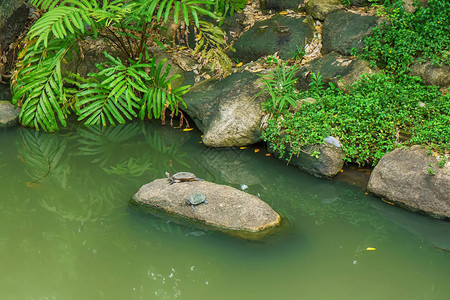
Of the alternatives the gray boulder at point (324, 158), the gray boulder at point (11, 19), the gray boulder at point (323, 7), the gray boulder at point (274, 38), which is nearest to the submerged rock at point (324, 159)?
the gray boulder at point (324, 158)

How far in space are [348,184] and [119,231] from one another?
234 centimetres

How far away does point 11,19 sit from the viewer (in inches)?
331

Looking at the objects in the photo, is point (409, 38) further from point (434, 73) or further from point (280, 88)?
point (280, 88)

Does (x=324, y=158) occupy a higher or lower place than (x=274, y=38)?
lower

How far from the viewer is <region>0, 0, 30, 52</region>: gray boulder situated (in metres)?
8.34

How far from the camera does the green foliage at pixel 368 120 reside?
560 cm

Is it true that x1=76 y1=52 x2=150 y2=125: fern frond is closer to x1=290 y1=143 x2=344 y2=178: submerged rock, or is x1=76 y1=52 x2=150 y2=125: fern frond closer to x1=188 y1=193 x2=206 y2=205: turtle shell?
x1=188 y1=193 x2=206 y2=205: turtle shell

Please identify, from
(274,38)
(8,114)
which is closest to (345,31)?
(274,38)

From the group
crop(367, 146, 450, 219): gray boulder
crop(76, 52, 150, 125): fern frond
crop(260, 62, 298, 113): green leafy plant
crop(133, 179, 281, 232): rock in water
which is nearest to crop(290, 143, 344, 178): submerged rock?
crop(367, 146, 450, 219): gray boulder

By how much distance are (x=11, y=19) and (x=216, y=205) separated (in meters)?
5.42

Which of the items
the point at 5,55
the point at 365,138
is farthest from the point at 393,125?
the point at 5,55

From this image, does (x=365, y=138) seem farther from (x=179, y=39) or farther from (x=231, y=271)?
(x=179, y=39)

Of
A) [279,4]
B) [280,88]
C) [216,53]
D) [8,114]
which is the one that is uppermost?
[279,4]

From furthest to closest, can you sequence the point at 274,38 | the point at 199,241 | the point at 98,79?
the point at 274,38
the point at 98,79
the point at 199,241
